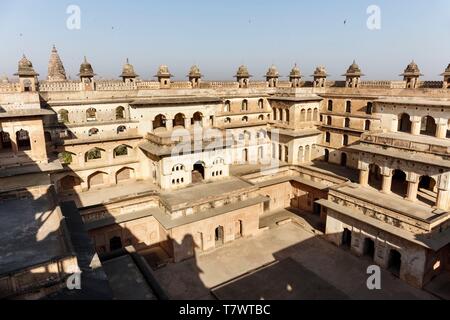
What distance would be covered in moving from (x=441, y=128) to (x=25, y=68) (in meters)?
34.5

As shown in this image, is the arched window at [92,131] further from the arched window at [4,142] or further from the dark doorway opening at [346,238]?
the dark doorway opening at [346,238]

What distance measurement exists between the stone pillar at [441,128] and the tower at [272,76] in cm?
1958

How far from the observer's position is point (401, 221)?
914 inches

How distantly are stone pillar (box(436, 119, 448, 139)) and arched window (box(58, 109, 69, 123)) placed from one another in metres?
32.3

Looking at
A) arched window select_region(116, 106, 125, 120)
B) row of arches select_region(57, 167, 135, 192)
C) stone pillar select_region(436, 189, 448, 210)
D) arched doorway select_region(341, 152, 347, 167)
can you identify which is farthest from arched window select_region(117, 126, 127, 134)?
stone pillar select_region(436, 189, 448, 210)

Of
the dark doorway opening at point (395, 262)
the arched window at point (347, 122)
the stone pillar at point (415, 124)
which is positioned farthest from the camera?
the arched window at point (347, 122)

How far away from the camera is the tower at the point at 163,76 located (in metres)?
32.9

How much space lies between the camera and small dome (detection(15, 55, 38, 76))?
25.4 meters

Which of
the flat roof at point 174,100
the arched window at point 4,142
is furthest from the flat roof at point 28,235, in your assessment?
the flat roof at point 174,100

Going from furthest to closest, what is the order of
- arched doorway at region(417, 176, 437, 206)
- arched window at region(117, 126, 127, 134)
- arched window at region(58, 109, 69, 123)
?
arched window at region(117, 126, 127, 134) < arched window at region(58, 109, 69, 123) < arched doorway at region(417, 176, 437, 206)

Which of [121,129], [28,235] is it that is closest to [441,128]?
[121,129]

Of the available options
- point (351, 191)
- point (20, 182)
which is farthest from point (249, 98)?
point (20, 182)

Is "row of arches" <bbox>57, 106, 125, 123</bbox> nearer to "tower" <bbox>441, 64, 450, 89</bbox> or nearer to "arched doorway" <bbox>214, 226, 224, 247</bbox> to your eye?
"arched doorway" <bbox>214, 226, 224, 247</bbox>

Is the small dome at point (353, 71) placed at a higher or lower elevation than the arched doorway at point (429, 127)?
higher
